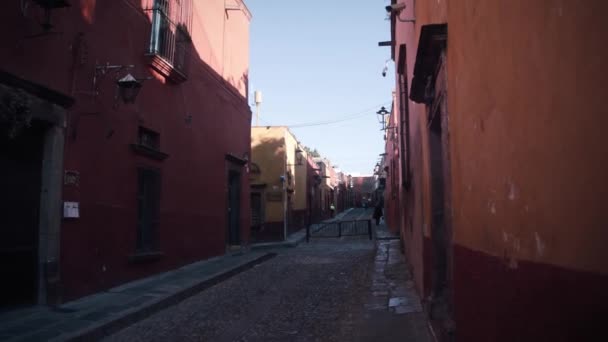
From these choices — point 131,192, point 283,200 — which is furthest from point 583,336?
point 283,200

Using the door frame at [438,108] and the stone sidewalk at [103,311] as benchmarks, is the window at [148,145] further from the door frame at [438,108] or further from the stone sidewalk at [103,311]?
the door frame at [438,108]

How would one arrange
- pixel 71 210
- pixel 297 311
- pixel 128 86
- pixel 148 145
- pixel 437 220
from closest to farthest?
1. pixel 437 220
2. pixel 71 210
3. pixel 297 311
4. pixel 128 86
5. pixel 148 145

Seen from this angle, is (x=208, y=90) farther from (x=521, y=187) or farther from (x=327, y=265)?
(x=521, y=187)

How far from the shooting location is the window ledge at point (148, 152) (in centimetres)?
871

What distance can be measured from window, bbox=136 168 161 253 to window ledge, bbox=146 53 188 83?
1.95m

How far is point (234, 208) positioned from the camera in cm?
1522

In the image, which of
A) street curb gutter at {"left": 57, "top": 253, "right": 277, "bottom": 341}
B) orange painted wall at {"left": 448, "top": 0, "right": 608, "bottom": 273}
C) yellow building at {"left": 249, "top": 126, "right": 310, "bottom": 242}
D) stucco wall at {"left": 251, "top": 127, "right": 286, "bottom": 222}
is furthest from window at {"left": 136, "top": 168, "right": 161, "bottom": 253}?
stucco wall at {"left": 251, "top": 127, "right": 286, "bottom": 222}

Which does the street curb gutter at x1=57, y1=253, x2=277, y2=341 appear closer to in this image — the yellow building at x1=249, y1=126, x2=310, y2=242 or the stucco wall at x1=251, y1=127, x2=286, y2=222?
the yellow building at x1=249, y1=126, x2=310, y2=242

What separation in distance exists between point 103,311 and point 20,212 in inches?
63.9

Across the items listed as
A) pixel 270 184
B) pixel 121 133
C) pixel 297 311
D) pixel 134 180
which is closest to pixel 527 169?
pixel 297 311

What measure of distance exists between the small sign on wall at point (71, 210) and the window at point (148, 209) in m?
1.95

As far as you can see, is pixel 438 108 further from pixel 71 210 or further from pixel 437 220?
pixel 71 210

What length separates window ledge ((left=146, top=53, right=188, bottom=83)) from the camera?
924cm

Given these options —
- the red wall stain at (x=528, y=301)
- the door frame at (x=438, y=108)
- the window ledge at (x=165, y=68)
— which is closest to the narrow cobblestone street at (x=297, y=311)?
the door frame at (x=438, y=108)
